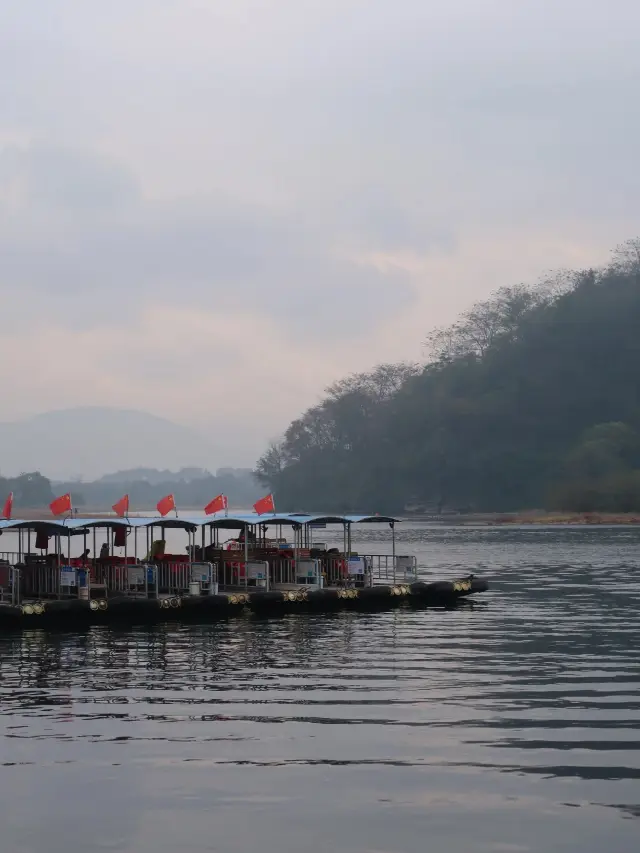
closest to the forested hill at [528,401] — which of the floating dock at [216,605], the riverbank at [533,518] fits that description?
the riverbank at [533,518]

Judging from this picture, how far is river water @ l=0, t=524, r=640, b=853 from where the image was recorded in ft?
45.0

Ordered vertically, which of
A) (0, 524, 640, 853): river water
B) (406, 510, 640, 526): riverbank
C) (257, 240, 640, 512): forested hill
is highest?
(257, 240, 640, 512): forested hill

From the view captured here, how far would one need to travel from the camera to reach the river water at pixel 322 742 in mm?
13727

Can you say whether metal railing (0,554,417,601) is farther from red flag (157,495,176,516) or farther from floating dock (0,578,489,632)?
red flag (157,495,176,516)

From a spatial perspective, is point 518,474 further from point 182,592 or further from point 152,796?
point 152,796

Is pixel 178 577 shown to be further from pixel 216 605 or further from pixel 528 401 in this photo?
pixel 528 401

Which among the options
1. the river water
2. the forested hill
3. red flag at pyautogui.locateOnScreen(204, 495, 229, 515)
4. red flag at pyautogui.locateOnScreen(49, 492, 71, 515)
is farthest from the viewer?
the forested hill

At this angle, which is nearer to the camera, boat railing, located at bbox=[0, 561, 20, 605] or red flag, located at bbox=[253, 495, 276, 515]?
boat railing, located at bbox=[0, 561, 20, 605]

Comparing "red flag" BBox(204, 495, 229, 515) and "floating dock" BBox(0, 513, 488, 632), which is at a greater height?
"red flag" BBox(204, 495, 229, 515)

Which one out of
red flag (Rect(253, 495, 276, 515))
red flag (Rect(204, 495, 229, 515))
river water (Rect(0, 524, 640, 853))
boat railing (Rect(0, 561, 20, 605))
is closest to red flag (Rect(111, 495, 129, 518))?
red flag (Rect(204, 495, 229, 515))

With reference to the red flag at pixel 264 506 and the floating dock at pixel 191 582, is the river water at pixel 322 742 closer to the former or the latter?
the floating dock at pixel 191 582

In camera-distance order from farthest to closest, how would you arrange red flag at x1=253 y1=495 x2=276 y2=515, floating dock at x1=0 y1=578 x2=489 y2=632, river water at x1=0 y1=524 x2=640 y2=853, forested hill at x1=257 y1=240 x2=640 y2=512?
forested hill at x1=257 y1=240 x2=640 y2=512 → red flag at x1=253 y1=495 x2=276 y2=515 → floating dock at x1=0 y1=578 x2=489 y2=632 → river water at x1=0 y1=524 x2=640 y2=853

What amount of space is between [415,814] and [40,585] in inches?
1002

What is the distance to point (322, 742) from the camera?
1802cm
